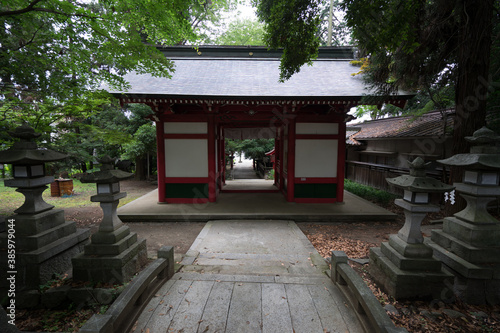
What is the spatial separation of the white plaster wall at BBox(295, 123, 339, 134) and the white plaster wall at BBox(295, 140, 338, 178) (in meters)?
0.34

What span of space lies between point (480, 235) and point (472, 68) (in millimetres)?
4058

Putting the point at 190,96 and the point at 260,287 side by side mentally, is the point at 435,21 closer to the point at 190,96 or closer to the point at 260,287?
the point at 190,96

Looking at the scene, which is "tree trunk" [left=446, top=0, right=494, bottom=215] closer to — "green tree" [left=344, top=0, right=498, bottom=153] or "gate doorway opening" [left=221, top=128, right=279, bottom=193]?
"green tree" [left=344, top=0, right=498, bottom=153]

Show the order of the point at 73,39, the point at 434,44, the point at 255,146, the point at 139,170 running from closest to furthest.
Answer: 1. the point at 73,39
2. the point at 434,44
3. the point at 139,170
4. the point at 255,146

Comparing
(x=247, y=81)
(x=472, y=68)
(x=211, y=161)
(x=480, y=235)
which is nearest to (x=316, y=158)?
(x=211, y=161)

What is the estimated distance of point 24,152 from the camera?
3041mm

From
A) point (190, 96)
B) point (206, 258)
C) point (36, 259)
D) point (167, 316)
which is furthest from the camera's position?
point (190, 96)

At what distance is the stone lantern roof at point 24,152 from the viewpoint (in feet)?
9.74

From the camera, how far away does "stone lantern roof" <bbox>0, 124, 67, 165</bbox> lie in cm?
297

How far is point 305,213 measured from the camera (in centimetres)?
637

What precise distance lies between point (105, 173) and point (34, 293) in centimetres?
196

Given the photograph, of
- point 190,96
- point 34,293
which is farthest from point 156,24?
point 34,293

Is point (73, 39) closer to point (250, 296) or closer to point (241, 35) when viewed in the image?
point (250, 296)

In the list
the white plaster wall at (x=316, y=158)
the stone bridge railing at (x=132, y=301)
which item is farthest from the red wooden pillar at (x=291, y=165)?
the stone bridge railing at (x=132, y=301)
